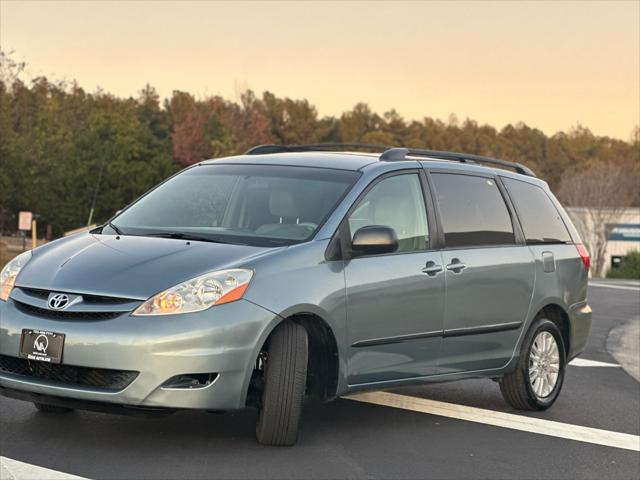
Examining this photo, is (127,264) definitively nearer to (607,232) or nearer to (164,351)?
(164,351)

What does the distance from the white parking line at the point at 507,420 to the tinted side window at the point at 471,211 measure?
1229mm

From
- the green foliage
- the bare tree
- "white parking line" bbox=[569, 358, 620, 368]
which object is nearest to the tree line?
the bare tree

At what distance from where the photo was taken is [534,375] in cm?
861

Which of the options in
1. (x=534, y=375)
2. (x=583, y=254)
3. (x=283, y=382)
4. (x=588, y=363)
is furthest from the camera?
(x=588, y=363)

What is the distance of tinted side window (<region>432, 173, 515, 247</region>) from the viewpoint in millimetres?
7875

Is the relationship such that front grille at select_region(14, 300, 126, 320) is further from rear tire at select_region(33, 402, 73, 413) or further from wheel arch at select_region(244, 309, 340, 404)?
rear tire at select_region(33, 402, 73, 413)

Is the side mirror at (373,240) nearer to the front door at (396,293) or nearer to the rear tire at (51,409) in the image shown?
the front door at (396,293)

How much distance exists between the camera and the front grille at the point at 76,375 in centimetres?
593

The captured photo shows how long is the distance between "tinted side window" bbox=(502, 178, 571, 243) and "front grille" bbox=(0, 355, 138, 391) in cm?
387

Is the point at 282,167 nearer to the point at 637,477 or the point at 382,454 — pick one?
the point at 382,454

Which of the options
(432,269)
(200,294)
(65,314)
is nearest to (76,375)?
(65,314)

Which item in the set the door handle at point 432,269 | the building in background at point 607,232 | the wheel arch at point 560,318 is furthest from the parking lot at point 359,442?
the building in background at point 607,232

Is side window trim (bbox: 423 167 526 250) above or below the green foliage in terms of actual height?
above

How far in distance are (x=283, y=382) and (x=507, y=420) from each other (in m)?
2.49
